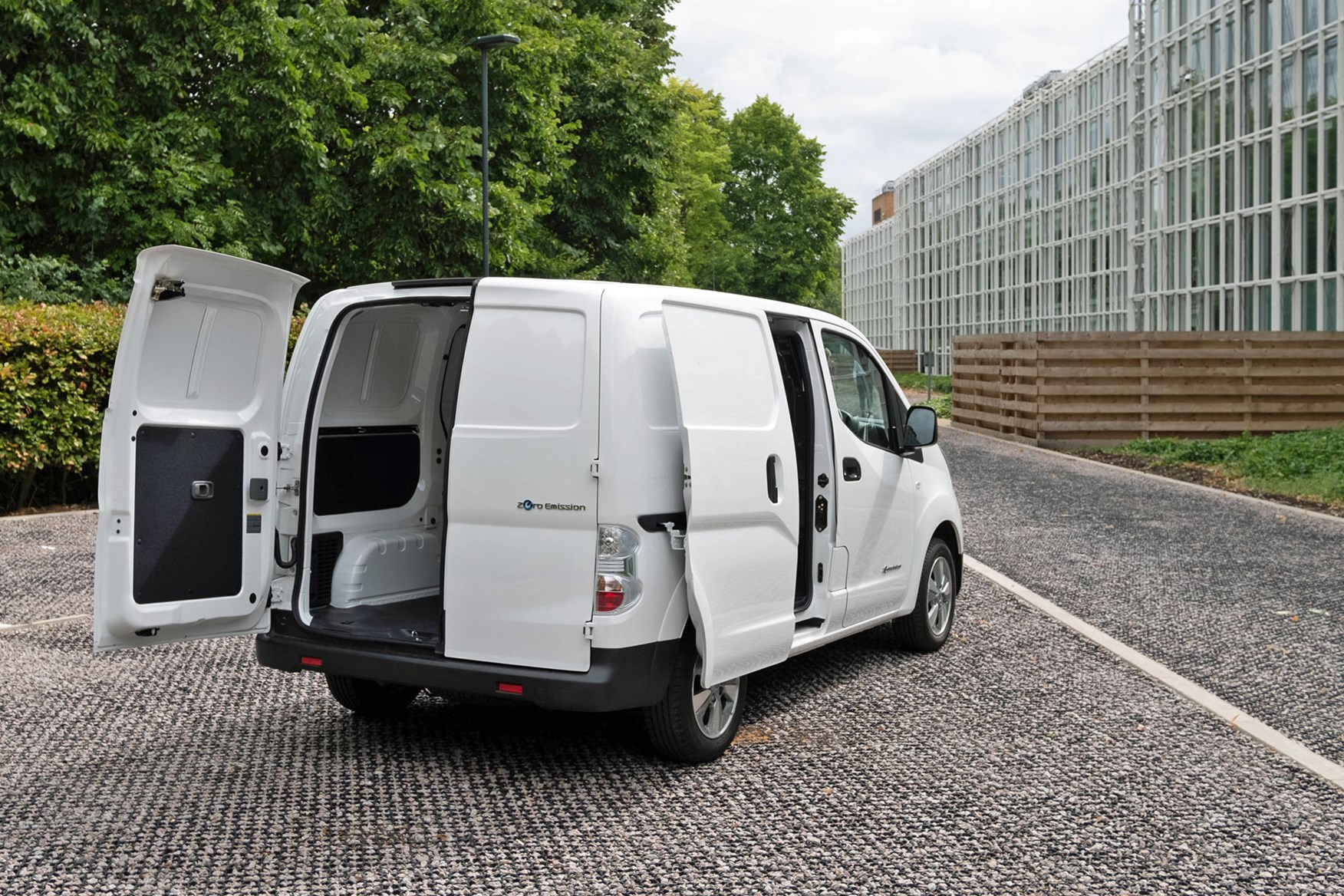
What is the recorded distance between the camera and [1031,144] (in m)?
61.1

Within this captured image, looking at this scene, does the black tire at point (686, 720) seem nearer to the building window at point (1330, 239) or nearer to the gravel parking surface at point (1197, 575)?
the gravel parking surface at point (1197, 575)

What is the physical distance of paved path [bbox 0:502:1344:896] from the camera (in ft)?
13.0

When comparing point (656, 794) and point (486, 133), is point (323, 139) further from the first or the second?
point (656, 794)

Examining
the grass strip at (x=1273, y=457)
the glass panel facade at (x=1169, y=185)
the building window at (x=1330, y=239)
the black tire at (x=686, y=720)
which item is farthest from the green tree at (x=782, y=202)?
the black tire at (x=686, y=720)

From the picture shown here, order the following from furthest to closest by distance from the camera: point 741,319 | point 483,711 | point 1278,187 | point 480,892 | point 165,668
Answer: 1. point 1278,187
2. point 165,668
3. point 483,711
4. point 741,319
5. point 480,892

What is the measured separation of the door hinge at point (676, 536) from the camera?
15.4 ft

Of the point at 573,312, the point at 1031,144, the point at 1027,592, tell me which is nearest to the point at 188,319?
the point at 573,312

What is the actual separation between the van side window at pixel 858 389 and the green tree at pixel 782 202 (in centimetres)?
4932

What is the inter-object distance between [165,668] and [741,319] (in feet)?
12.2

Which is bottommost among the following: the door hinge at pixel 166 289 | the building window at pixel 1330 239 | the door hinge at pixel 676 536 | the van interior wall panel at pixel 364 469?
the door hinge at pixel 676 536

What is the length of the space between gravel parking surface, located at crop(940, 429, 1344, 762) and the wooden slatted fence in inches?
209

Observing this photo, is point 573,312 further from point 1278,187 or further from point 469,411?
point 1278,187

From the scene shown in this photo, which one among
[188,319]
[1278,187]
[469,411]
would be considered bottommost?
[469,411]

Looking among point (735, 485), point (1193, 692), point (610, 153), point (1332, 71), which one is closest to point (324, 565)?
point (735, 485)
